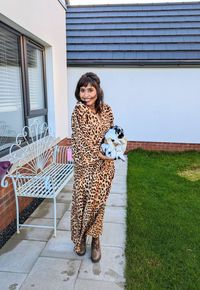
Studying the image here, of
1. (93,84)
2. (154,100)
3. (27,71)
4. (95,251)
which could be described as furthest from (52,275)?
(154,100)

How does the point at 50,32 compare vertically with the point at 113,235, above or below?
above

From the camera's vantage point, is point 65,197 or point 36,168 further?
point 65,197

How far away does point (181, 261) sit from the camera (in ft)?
8.54

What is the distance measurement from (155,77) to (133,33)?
1.74 metres

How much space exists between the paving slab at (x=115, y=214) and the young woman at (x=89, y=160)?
0.87 m

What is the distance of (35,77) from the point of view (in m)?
4.54

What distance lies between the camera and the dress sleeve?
2.34 metres

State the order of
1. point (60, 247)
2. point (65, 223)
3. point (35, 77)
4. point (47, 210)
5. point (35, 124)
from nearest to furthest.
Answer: point (60, 247)
point (65, 223)
point (47, 210)
point (35, 124)
point (35, 77)

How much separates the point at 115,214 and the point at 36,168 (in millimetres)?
1315

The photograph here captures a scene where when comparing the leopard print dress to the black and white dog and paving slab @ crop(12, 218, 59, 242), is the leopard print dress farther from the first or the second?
paving slab @ crop(12, 218, 59, 242)

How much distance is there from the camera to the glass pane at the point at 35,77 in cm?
428

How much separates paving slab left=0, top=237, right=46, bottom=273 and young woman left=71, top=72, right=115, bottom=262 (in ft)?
1.58

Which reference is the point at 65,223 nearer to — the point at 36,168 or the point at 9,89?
the point at 36,168

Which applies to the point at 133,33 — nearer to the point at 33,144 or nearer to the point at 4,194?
the point at 33,144
